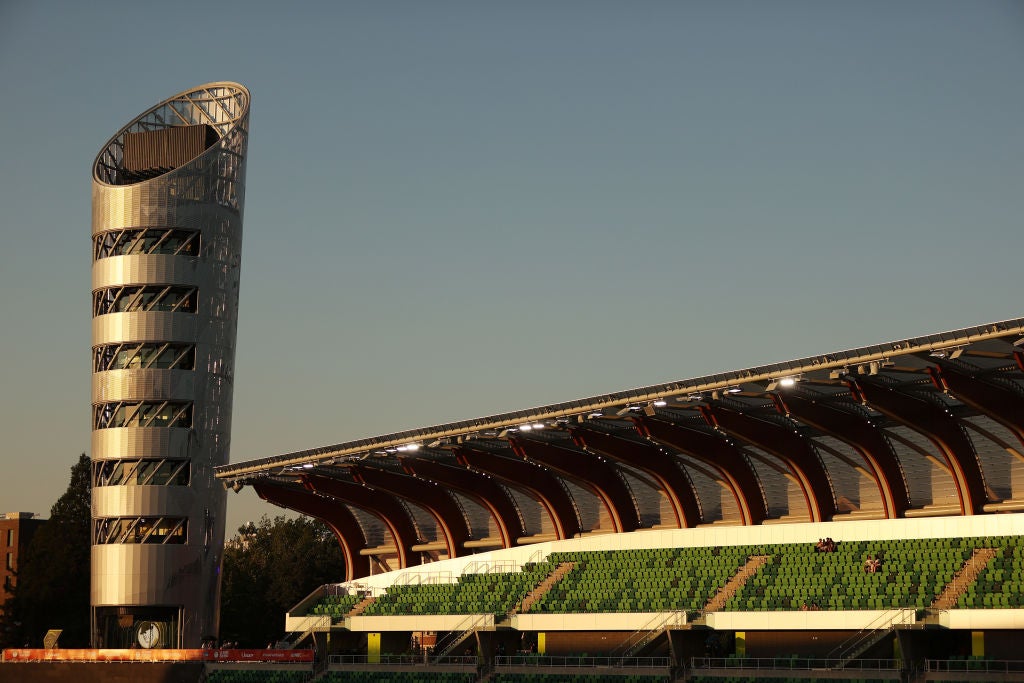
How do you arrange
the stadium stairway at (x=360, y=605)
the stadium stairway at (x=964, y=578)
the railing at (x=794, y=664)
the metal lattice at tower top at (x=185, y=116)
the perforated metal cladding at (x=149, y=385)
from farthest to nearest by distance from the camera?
the metal lattice at tower top at (x=185, y=116), the perforated metal cladding at (x=149, y=385), the stadium stairway at (x=360, y=605), the stadium stairway at (x=964, y=578), the railing at (x=794, y=664)

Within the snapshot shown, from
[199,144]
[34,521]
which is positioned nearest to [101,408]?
[199,144]

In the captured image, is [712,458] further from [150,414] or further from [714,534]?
[150,414]

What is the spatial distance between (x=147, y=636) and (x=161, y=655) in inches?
327

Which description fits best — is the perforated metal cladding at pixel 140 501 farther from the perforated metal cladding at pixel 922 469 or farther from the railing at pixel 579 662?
the perforated metal cladding at pixel 922 469

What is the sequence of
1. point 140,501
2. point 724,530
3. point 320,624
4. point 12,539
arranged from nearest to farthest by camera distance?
point 724,530 < point 320,624 < point 140,501 < point 12,539

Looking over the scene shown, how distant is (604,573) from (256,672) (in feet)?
53.8

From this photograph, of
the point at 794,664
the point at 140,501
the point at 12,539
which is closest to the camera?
the point at 794,664

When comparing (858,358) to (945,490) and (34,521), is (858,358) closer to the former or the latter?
(945,490)

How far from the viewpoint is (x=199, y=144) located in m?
79.8

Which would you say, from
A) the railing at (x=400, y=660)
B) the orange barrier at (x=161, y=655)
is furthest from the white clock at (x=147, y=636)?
the railing at (x=400, y=660)

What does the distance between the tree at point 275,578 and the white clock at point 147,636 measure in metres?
28.2

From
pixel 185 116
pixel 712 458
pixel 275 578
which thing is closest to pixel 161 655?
pixel 712 458

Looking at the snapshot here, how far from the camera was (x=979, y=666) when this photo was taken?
4375 cm

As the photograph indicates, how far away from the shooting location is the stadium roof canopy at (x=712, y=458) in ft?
159
